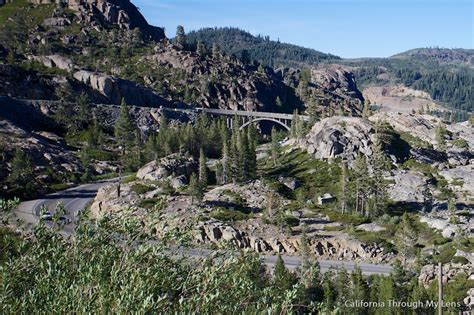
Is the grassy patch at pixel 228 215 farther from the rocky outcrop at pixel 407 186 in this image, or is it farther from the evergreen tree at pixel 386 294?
the rocky outcrop at pixel 407 186

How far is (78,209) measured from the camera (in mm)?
76750

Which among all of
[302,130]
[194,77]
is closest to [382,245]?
[302,130]

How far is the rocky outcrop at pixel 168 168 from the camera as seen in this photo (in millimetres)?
88062

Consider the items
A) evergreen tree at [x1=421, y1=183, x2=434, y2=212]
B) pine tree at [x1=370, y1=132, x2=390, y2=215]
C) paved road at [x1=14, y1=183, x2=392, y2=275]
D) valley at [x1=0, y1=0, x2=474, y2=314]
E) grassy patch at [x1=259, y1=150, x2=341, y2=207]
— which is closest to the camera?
valley at [x1=0, y1=0, x2=474, y2=314]

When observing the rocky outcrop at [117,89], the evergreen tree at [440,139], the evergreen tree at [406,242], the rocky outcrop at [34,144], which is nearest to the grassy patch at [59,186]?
the rocky outcrop at [34,144]

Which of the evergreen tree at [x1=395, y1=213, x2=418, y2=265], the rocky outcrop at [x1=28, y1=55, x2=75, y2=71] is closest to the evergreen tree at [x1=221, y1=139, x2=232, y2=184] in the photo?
the evergreen tree at [x1=395, y1=213, x2=418, y2=265]

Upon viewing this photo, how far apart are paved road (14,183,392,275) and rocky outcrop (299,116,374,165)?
149 feet

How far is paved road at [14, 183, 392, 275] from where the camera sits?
55.7 meters

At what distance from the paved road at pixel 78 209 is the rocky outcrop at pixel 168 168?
11352mm

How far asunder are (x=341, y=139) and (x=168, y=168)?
4266 centimetres

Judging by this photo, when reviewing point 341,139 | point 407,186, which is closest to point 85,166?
point 341,139

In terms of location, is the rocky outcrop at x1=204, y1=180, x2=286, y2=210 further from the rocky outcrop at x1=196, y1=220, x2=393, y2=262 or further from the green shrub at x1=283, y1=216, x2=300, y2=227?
the rocky outcrop at x1=196, y1=220, x2=393, y2=262

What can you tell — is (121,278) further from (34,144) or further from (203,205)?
(34,144)

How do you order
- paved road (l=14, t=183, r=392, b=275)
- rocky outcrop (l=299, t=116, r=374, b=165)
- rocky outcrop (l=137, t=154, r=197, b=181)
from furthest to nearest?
rocky outcrop (l=299, t=116, r=374, b=165), rocky outcrop (l=137, t=154, r=197, b=181), paved road (l=14, t=183, r=392, b=275)
